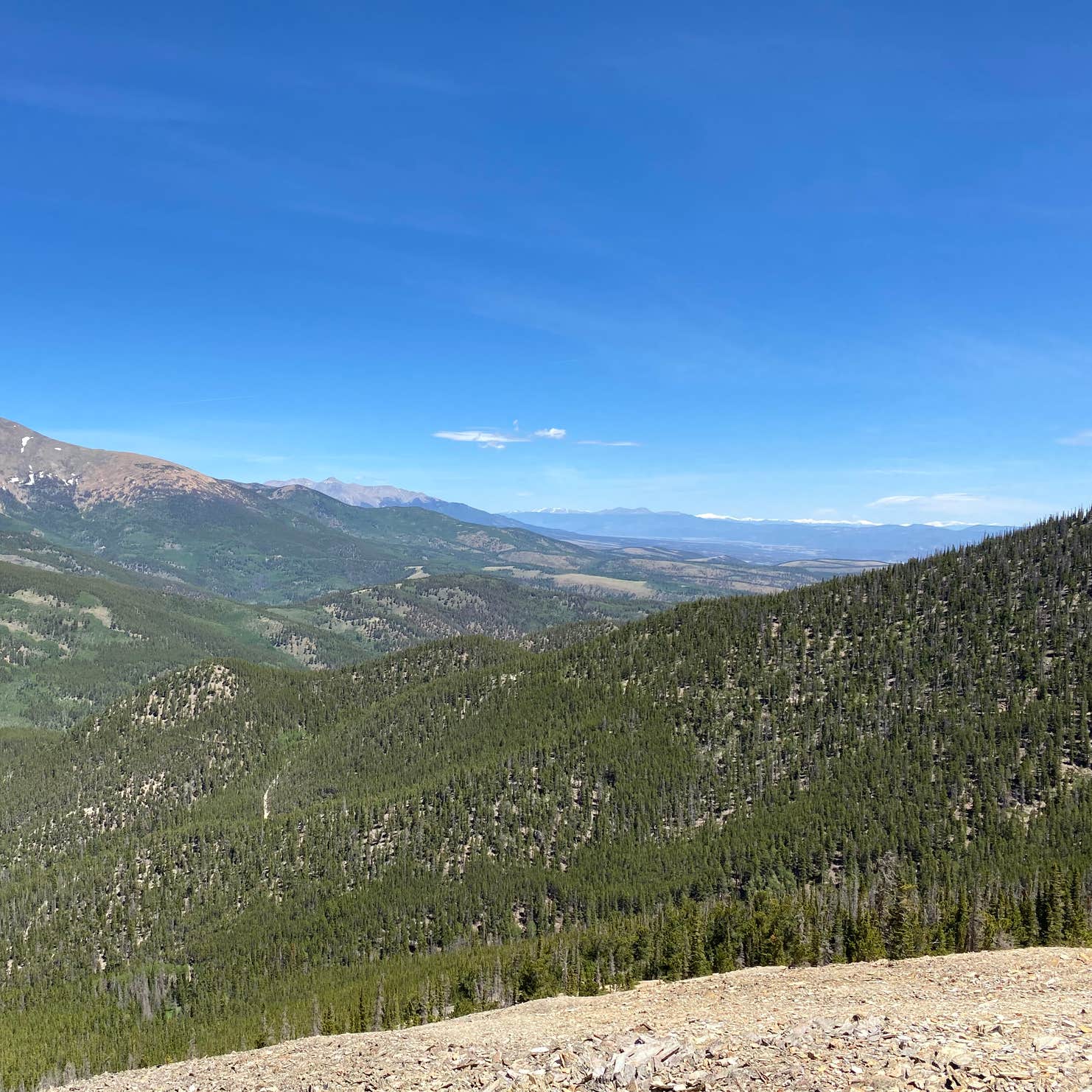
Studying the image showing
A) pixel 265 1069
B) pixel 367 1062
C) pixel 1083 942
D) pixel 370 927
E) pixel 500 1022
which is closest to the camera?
pixel 367 1062

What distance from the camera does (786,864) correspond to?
190 metres

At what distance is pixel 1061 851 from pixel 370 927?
599 ft

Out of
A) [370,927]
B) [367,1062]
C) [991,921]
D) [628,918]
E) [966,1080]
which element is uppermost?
[966,1080]

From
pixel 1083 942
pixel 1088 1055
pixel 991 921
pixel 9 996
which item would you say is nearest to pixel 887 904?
pixel 991 921

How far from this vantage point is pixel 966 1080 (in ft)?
105

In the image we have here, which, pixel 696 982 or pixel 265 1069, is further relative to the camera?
pixel 696 982

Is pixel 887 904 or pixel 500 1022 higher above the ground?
pixel 500 1022

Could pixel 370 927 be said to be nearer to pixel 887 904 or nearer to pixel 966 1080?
pixel 887 904

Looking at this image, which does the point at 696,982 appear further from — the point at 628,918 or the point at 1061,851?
the point at 1061,851

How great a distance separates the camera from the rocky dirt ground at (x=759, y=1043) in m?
35.2

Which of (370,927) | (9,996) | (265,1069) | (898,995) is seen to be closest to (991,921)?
(898,995)

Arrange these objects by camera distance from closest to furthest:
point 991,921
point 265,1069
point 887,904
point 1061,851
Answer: point 265,1069 → point 991,921 → point 887,904 → point 1061,851

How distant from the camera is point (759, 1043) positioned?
41.8m

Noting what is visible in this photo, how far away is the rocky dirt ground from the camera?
→ 3522cm
